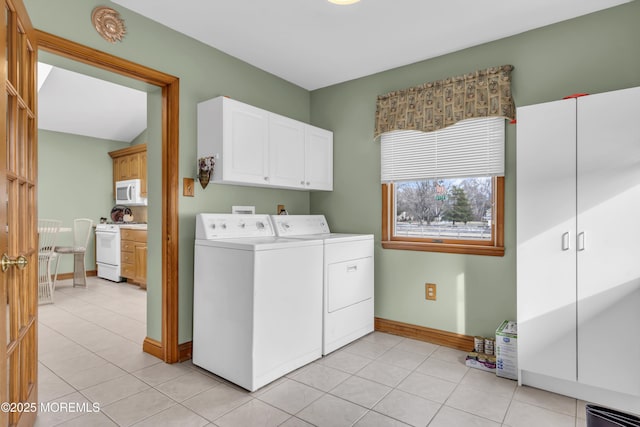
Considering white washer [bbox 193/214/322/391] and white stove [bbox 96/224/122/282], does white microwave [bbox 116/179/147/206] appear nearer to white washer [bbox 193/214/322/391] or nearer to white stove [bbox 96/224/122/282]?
white stove [bbox 96/224/122/282]

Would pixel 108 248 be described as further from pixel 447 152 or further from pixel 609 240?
pixel 609 240

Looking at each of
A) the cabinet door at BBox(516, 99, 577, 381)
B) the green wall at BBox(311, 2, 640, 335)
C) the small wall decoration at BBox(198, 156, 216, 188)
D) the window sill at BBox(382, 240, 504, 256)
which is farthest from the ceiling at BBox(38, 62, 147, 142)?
the cabinet door at BBox(516, 99, 577, 381)

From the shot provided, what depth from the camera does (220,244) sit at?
2436 mm

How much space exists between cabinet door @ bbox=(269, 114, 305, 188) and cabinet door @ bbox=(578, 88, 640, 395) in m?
2.14

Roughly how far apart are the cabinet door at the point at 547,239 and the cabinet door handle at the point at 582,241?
0.04m

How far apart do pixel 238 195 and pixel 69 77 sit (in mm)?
3690

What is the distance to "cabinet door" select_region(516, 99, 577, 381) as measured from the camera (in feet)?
7.04

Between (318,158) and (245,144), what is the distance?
38.0 inches

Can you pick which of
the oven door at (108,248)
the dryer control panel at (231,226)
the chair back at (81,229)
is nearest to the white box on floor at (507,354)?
the dryer control panel at (231,226)

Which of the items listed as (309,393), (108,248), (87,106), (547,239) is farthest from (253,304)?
(87,106)

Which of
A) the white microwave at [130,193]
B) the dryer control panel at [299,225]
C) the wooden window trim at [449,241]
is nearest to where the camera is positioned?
the wooden window trim at [449,241]

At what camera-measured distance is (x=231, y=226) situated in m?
2.81

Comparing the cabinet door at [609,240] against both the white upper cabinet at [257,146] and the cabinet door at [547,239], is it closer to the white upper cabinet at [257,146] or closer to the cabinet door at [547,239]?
the cabinet door at [547,239]

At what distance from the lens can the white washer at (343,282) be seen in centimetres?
282
